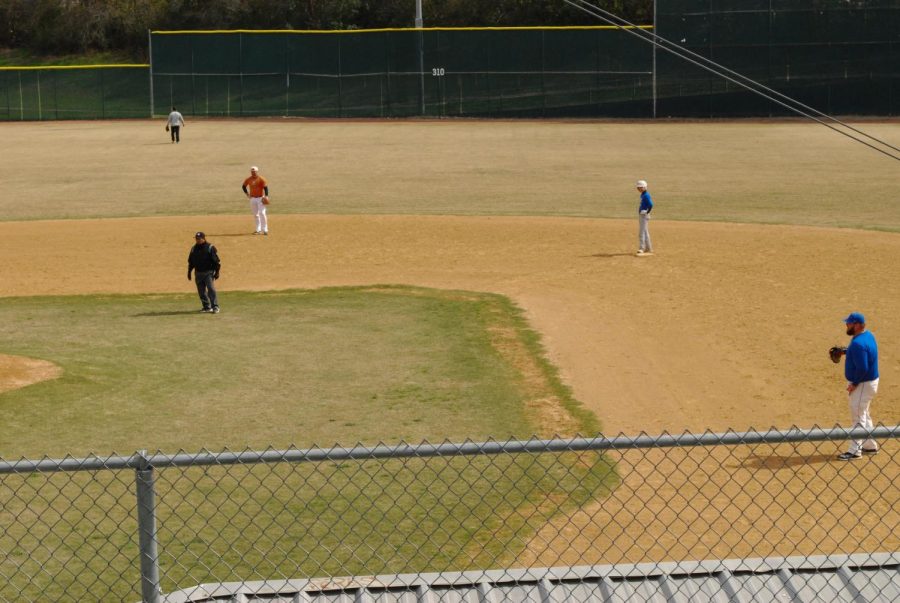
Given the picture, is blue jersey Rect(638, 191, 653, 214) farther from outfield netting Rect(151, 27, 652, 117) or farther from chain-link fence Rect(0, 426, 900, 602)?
outfield netting Rect(151, 27, 652, 117)

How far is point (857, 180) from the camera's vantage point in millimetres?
39156

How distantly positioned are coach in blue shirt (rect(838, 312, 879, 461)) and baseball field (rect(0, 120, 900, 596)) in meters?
0.48

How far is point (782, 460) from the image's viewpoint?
13055 mm

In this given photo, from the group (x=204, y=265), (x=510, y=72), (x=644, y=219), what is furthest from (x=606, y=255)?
(x=510, y=72)

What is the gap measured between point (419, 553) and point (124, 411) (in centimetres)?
609

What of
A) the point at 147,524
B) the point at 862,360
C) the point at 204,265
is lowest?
the point at 862,360

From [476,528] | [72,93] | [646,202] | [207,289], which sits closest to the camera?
[476,528]

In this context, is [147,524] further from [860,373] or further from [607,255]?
[607,255]

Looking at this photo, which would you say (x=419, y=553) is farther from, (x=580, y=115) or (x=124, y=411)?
(x=580, y=115)

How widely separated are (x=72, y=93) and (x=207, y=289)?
1740 inches

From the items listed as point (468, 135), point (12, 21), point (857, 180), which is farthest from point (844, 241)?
point (12, 21)

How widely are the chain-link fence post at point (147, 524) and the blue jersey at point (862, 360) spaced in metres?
8.76

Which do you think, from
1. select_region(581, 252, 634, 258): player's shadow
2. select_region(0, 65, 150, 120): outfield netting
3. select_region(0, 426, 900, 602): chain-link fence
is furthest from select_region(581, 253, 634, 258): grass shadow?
select_region(0, 65, 150, 120): outfield netting

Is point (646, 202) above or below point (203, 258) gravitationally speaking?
above
